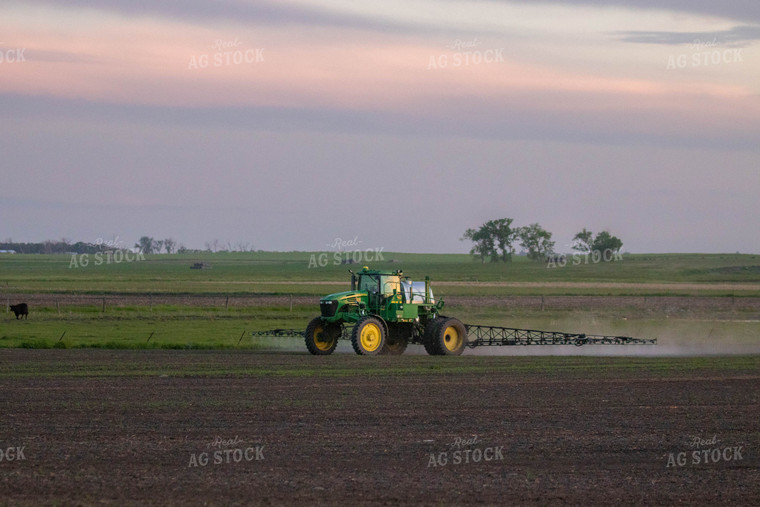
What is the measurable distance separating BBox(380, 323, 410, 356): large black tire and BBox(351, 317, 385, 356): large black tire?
5.38ft

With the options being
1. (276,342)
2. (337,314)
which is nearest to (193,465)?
(337,314)

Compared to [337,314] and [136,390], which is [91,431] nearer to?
[136,390]

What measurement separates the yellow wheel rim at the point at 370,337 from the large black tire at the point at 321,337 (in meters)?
1.45

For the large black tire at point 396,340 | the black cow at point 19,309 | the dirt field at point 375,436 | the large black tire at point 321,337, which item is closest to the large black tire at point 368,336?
the large black tire at point 321,337

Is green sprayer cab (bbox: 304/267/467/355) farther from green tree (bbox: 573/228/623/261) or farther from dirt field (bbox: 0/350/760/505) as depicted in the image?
green tree (bbox: 573/228/623/261)

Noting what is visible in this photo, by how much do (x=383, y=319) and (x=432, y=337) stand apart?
182cm

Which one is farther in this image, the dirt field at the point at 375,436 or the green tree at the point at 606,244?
the green tree at the point at 606,244

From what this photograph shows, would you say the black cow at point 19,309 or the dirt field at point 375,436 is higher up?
the black cow at point 19,309

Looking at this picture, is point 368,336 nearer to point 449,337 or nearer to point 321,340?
point 321,340

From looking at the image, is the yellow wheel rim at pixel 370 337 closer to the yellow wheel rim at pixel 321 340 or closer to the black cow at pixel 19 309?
the yellow wheel rim at pixel 321 340

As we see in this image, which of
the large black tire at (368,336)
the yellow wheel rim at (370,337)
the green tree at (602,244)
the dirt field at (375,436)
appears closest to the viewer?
the dirt field at (375,436)

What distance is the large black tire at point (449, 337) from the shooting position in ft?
93.2

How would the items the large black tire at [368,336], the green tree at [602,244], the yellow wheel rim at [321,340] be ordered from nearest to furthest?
1. the large black tire at [368,336]
2. the yellow wheel rim at [321,340]
3. the green tree at [602,244]

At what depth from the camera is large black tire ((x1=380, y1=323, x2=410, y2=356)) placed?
29281mm
